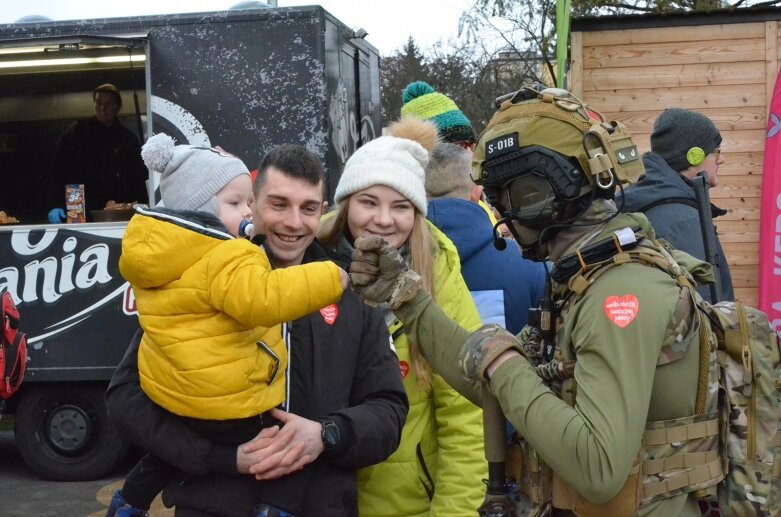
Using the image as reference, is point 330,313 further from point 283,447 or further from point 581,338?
point 581,338

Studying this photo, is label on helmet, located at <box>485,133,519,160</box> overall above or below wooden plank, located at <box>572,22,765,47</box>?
below

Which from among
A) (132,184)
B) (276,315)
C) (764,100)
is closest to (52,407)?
(132,184)

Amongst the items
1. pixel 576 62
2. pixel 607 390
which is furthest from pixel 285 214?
pixel 576 62

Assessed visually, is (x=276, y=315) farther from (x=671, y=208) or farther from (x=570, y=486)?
(x=671, y=208)

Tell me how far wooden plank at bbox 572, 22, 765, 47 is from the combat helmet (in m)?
6.59

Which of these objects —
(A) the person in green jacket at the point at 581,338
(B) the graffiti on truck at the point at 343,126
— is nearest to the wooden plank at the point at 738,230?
(B) the graffiti on truck at the point at 343,126

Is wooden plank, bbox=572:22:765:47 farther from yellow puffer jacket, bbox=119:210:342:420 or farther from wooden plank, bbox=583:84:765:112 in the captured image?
yellow puffer jacket, bbox=119:210:342:420

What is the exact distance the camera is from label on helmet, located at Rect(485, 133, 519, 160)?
204 centimetres

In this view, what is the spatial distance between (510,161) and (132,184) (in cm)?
642

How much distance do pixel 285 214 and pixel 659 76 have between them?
255 inches

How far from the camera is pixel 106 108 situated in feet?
26.5

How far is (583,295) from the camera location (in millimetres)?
1914

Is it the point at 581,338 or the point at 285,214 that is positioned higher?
the point at 285,214

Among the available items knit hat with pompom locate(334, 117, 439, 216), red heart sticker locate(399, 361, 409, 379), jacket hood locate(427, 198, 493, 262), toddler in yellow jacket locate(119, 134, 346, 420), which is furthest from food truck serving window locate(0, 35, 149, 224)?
toddler in yellow jacket locate(119, 134, 346, 420)
